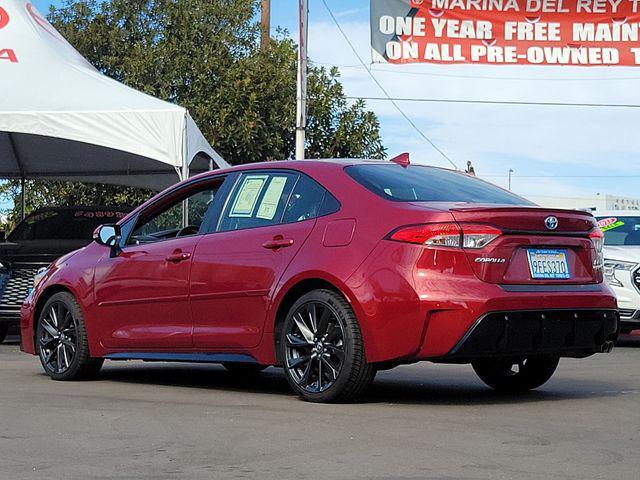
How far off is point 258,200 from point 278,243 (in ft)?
1.85

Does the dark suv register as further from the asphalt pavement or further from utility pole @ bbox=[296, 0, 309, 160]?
utility pole @ bbox=[296, 0, 309, 160]

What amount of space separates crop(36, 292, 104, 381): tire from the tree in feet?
63.1

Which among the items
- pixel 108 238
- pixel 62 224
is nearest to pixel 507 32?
pixel 62 224

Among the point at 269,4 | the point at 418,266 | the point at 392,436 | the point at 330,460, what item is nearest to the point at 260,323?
the point at 418,266

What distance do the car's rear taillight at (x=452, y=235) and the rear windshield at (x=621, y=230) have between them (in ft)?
30.6

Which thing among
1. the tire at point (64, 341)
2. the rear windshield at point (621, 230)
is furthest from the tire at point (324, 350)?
the rear windshield at point (621, 230)

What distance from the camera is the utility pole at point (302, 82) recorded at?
21781 mm

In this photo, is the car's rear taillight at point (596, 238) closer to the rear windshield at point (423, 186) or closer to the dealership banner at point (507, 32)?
the rear windshield at point (423, 186)

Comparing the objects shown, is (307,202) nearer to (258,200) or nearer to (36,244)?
(258,200)

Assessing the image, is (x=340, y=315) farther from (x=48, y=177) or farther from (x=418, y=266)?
(x=48, y=177)

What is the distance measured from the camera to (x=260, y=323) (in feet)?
26.7

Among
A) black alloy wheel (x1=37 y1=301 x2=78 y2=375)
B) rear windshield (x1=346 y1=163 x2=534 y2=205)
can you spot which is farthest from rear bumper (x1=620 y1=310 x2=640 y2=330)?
black alloy wheel (x1=37 y1=301 x2=78 y2=375)

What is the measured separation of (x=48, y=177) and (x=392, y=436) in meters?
17.5

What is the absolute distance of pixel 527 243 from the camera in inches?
299
